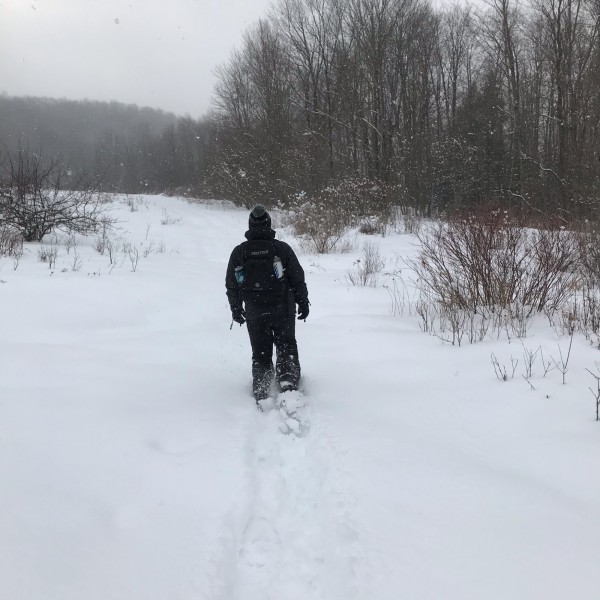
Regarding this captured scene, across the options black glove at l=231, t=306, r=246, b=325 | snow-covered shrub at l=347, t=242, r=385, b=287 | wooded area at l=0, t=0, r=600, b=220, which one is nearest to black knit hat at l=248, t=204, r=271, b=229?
black glove at l=231, t=306, r=246, b=325

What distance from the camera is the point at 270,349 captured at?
383 centimetres

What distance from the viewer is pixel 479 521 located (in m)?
2.11

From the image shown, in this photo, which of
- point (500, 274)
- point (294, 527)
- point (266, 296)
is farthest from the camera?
point (500, 274)

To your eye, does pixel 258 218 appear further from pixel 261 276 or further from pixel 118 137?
pixel 118 137

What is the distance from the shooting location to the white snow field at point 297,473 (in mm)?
1859

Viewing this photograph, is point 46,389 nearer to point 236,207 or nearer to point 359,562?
point 359,562

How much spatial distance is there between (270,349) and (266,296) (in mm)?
525

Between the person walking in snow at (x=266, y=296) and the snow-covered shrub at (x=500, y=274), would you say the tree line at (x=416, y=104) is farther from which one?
the person walking in snow at (x=266, y=296)

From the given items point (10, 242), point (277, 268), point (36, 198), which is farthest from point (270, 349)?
point (36, 198)

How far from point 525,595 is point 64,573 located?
1888mm

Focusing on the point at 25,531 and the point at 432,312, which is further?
the point at 432,312

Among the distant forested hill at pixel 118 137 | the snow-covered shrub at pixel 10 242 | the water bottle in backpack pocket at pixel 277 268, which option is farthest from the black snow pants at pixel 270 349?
the distant forested hill at pixel 118 137

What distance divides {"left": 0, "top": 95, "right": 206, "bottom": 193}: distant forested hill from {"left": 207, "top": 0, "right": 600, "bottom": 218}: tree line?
19.3m

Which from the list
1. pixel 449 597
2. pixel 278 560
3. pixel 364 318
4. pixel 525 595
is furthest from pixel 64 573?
pixel 364 318
